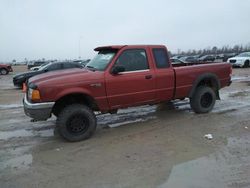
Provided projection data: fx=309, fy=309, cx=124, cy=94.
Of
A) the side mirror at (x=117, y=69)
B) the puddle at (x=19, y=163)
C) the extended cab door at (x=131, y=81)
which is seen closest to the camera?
the puddle at (x=19, y=163)

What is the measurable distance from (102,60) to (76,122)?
1.69m

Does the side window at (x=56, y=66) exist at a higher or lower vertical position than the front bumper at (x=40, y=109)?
lower

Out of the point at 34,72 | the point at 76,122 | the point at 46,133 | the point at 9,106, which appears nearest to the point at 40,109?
the point at 76,122

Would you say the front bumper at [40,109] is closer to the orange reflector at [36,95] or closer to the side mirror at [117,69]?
the orange reflector at [36,95]

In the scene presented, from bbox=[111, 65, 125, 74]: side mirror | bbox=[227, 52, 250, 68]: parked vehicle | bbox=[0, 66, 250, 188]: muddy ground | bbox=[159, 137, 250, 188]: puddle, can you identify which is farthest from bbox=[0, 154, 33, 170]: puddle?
bbox=[227, 52, 250, 68]: parked vehicle

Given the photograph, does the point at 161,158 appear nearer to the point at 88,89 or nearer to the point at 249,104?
the point at 88,89

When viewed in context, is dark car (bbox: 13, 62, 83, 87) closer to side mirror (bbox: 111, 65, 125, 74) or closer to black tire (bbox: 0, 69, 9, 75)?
side mirror (bbox: 111, 65, 125, 74)

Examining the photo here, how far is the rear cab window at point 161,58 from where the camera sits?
7.91m

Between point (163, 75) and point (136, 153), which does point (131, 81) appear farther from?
point (136, 153)

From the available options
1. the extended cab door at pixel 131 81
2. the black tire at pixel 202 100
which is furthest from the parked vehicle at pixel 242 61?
the extended cab door at pixel 131 81

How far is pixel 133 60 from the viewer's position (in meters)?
7.54

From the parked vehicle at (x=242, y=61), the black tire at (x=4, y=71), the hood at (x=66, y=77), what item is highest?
the hood at (x=66, y=77)

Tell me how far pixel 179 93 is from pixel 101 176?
421 centimetres

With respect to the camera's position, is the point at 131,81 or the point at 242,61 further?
the point at 242,61
